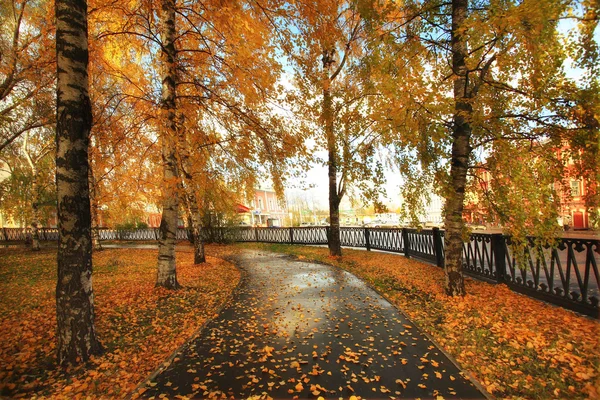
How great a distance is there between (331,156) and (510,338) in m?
8.47

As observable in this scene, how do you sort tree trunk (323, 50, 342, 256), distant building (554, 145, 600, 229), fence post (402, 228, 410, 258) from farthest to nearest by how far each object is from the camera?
fence post (402, 228, 410, 258) < tree trunk (323, 50, 342, 256) < distant building (554, 145, 600, 229)

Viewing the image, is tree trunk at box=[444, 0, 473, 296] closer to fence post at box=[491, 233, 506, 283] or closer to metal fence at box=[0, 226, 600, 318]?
metal fence at box=[0, 226, 600, 318]

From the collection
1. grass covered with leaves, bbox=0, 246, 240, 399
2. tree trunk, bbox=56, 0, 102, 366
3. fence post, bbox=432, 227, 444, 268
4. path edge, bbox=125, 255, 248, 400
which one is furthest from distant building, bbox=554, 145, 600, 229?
tree trunk, bbox=56, 0, 102, 366

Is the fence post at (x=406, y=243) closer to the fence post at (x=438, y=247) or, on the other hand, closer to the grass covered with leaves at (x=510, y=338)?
the fence post at (x=438, y=247)

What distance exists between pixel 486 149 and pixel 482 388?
5.01m

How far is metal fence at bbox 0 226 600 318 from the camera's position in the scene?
16.4 ft

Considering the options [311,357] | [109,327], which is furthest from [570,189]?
[109,327]

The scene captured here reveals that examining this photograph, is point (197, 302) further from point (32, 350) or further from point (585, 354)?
point (585, 354)

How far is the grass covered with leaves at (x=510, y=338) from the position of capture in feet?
9.93

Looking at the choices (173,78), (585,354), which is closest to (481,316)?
(585,354)

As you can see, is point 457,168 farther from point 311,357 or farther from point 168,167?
point 168,167

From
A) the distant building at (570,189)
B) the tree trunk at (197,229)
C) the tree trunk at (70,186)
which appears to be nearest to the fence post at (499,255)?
the distant building at (570,189)

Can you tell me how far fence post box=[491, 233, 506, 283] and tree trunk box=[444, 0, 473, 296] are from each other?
152cm

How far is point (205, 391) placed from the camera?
3.10 metres
